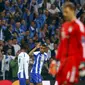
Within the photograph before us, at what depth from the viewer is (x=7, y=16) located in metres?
18.8

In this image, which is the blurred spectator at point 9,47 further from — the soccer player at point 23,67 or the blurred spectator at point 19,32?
the soccer player at point 23,67

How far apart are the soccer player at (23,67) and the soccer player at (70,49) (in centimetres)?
664

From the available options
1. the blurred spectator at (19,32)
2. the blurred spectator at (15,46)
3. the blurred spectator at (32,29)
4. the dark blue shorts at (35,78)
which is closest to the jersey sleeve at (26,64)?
the dark blue shorts at (35,78)

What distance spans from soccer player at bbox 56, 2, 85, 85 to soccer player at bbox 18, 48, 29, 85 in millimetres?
6644

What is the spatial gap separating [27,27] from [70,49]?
10.9 m

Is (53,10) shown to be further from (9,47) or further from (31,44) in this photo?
(9,47)

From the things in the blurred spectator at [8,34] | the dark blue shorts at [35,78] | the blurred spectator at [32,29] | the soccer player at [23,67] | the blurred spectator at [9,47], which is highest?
the blurred spectator at [32,29]

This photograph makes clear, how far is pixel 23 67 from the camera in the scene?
15156mm

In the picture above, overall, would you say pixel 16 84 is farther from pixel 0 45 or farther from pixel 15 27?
pixel 15 27

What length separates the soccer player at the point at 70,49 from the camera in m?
8.14

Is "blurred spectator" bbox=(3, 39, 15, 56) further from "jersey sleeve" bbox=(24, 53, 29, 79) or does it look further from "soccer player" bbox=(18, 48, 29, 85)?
"jersey sleeve" bbox=(24, 53, 29, 79)

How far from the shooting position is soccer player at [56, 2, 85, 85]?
8141 millimetres

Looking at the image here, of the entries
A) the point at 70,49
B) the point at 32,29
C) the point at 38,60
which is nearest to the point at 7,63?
the point at 38,60

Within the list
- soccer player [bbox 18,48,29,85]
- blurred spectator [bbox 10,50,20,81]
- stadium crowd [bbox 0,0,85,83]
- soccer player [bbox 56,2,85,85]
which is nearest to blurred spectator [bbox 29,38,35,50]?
stadium crowd [bbox 0,0,85,83]
